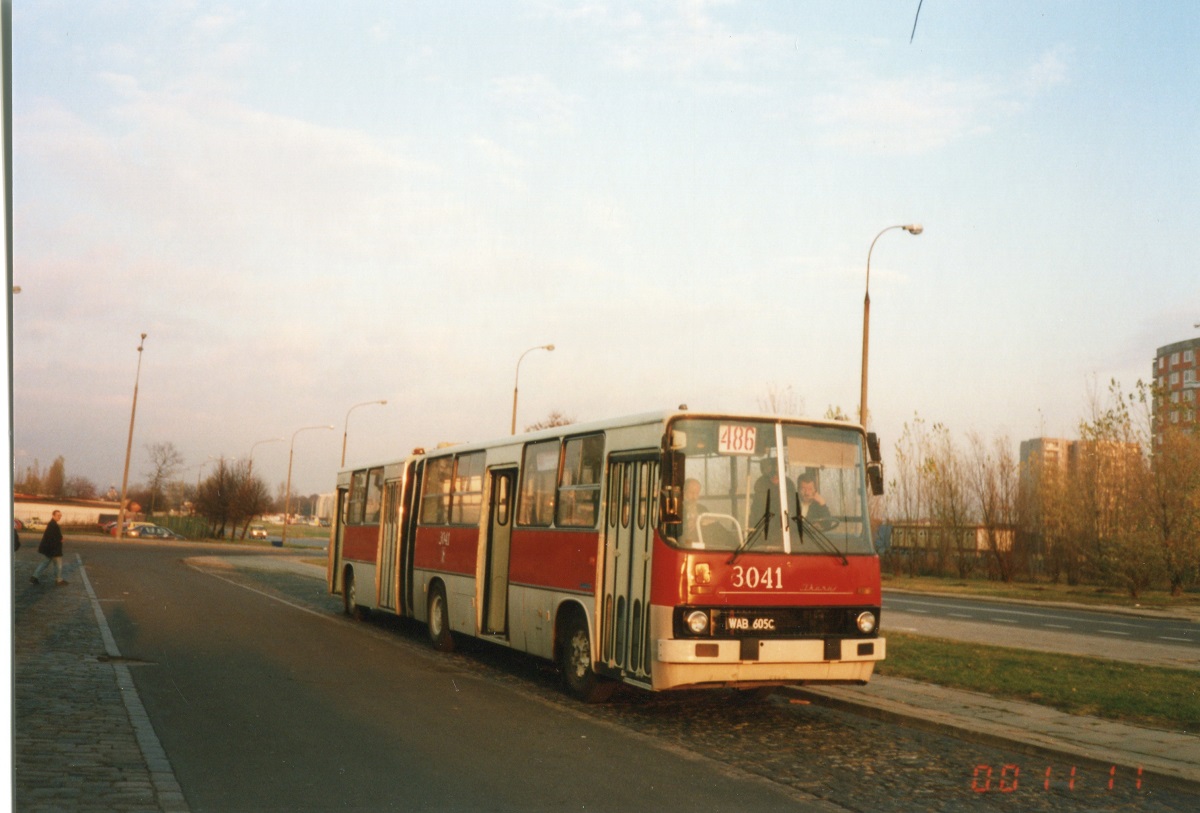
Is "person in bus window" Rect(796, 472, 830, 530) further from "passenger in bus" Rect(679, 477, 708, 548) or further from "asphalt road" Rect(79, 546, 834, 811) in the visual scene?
"asphalt road" Rect(79, 546, 834, 811)

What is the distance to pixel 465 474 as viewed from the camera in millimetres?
16844

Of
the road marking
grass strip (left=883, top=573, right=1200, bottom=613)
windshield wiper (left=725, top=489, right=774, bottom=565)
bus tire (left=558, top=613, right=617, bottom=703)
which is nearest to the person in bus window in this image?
windshield wiper (left=725, top=489, right=774, bottom=565)

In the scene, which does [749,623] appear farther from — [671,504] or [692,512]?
[671,504]

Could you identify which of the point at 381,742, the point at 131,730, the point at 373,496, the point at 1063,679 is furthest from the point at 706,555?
Answer: the point at 373,496

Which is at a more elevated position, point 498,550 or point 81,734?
point 498,550

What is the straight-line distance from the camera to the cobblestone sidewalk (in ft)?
22.9

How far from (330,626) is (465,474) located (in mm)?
5402

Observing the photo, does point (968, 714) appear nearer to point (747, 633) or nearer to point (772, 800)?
point (747, 633)

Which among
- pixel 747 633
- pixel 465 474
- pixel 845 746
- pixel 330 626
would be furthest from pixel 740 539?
pixel 330 626

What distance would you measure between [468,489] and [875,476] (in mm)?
6941

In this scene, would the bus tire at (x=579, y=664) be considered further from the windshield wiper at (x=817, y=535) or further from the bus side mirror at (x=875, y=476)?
the bus side mirror at (x=875, y=476)

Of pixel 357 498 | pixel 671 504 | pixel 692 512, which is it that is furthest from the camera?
pixel 357 498

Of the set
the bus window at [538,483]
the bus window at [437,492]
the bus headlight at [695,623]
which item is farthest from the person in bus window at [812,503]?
the bus window at [437,492]

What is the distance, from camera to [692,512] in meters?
10.9
